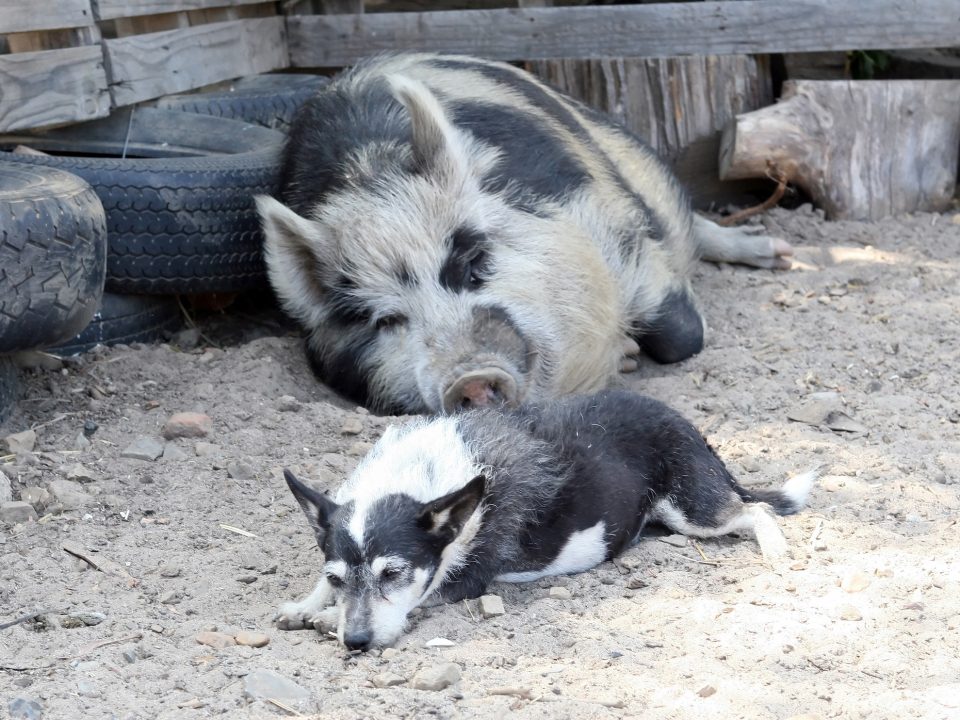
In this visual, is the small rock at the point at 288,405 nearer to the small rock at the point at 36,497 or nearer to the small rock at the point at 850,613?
the small rock at the point at 36,497

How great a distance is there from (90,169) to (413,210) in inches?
49.5

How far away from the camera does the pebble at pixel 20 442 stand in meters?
3.79

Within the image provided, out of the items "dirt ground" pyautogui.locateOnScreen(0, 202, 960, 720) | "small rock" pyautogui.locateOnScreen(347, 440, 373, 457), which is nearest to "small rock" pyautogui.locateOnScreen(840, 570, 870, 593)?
"dirt ground" pyautogui.locateOnScreen(0, 202, 960, 720)

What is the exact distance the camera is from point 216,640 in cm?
281

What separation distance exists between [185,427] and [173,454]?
17cm

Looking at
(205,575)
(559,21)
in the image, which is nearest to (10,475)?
(205,575)

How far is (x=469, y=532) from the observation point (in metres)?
3.03

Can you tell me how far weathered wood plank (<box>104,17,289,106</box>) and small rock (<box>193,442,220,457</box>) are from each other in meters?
2.10

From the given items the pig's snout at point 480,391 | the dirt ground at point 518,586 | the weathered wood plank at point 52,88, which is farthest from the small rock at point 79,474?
the weathered wood plank at point 52,88

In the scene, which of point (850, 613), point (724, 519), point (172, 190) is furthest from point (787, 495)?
point (172, 190)

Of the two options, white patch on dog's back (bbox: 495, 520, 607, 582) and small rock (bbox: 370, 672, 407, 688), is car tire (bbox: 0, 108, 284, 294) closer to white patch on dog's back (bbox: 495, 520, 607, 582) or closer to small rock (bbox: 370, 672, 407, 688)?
white patch on dog's back (bbox: 495, 520, 607, 582)

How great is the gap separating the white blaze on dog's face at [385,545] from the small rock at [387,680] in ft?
0.48

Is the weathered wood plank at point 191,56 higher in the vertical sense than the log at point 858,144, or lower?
higher

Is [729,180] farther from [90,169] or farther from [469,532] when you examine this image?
[469,532]
